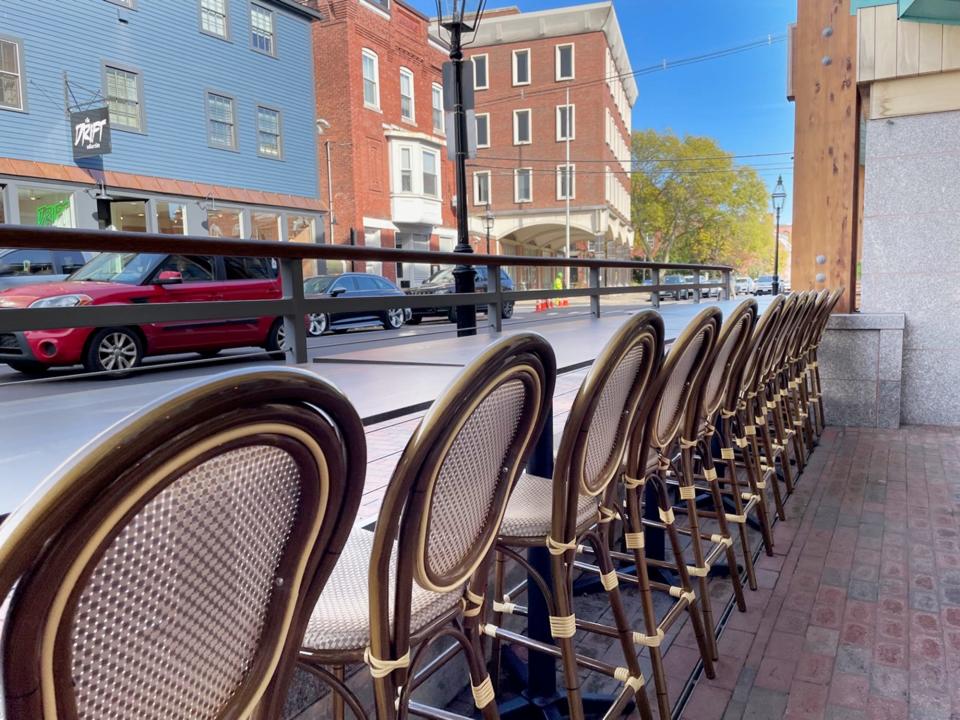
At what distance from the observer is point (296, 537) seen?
737 mm

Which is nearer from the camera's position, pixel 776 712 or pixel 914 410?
pixel 776 712

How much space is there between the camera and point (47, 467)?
1391 mm

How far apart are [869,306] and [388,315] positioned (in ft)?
23.4

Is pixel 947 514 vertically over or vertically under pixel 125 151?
under

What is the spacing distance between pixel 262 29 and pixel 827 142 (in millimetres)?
16026

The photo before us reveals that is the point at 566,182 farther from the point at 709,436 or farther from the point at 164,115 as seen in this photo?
the point at 709,436

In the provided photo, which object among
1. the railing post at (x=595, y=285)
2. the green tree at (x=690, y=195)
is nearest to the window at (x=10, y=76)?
the railing post at (x=595, y=285)

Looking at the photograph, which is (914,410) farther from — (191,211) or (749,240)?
(749,240)

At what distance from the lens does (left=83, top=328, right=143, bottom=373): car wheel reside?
6.17m

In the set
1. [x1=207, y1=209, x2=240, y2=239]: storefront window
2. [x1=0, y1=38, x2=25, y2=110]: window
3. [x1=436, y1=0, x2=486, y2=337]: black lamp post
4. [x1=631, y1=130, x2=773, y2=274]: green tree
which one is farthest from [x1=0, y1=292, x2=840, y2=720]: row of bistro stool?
[x1=631, y1=130, x2=773, y2=274]: green tree

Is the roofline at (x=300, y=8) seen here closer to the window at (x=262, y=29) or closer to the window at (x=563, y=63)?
the window at (x=262, y=29)

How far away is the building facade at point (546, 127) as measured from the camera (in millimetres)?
27406

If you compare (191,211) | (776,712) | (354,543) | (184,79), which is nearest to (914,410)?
(776,712)

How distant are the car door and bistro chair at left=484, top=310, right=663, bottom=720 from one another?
568cm
